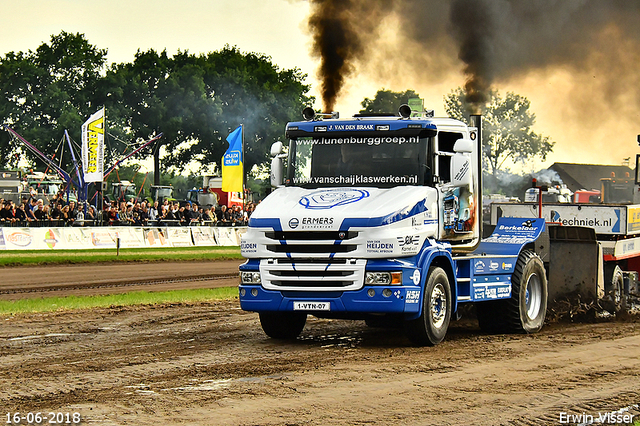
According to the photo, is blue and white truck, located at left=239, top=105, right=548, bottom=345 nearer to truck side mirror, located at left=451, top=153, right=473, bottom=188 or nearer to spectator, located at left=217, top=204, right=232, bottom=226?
truck side mirror, located at left=451, top=153, right=473, bottom=188

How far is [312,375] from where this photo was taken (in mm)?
9094

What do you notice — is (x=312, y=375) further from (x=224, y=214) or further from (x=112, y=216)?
(x=224, y=214)

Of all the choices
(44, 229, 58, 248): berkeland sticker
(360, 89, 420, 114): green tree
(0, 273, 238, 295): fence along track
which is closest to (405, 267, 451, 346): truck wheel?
(360, 89, 420, 114): green tree

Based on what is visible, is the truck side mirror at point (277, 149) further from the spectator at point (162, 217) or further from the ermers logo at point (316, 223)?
the spectator at point (162, 217)

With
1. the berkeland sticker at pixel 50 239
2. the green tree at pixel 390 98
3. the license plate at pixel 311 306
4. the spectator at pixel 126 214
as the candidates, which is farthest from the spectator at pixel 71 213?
the license plate at pixel 311 306

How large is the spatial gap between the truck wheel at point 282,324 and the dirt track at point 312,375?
234 mm

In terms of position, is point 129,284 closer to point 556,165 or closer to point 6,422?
point 6,422

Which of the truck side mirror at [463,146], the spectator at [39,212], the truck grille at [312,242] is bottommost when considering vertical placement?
the truck grille at [312,242]

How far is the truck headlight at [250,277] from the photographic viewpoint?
11.0m

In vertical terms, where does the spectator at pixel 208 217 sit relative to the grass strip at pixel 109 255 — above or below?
above

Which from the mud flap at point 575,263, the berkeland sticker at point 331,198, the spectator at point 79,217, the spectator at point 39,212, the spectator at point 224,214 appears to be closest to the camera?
the berkeland sticker at point 331,198

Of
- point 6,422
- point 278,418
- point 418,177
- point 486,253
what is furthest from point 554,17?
point 6,422

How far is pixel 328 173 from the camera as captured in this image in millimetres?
11641

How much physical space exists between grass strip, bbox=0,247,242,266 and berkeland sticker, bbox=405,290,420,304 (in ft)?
63.2
